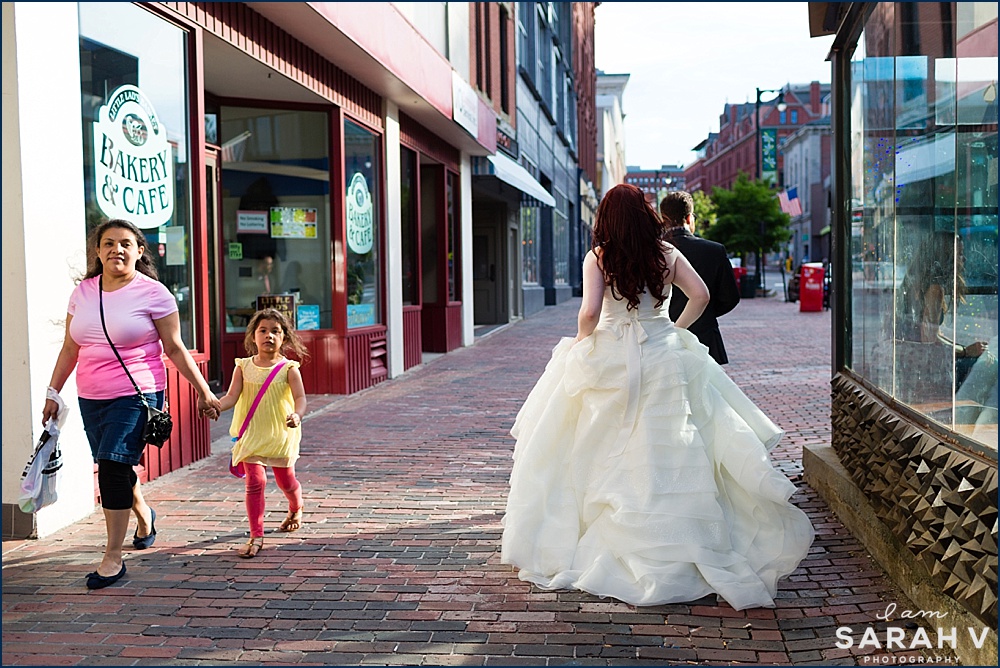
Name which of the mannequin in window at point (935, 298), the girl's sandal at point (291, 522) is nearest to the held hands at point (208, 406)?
the girl's sandal at point (291, 522)

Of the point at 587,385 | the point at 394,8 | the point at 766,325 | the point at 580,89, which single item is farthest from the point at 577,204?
the point at 587,385

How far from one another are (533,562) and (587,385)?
32.9 inches

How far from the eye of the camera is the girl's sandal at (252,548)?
16.5ft

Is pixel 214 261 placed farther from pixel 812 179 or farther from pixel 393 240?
pixel 812 179

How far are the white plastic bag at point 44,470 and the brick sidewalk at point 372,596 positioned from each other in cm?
40

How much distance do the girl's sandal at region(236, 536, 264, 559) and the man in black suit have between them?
2864 millimetres

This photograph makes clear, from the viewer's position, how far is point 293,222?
11516mm

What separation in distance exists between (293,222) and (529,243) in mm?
18262

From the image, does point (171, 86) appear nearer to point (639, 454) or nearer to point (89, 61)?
point (89, 61)

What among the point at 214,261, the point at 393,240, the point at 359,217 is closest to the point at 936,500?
the point at 214,261

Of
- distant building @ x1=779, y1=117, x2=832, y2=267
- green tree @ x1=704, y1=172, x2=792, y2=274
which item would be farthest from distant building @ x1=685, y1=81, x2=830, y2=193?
green tree @ x1=704, y1=172, x2=792, y2=274

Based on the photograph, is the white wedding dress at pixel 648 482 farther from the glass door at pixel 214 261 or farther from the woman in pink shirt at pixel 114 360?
the glass door at pixel 214 261

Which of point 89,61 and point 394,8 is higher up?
point 394,8

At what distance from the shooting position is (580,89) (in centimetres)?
4612
